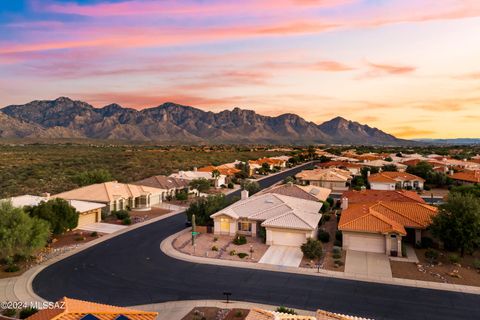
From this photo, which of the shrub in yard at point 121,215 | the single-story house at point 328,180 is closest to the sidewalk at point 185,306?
the shrub in yard at point 121,215

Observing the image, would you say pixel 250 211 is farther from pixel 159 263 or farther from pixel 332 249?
pixel 159 263

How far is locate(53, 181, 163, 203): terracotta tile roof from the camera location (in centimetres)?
5200

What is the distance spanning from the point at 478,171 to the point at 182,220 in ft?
216

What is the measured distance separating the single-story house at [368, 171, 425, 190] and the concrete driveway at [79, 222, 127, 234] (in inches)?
1960

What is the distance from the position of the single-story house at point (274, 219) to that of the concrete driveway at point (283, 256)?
3.56ft

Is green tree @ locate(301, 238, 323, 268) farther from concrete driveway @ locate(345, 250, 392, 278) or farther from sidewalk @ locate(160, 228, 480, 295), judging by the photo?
concrete driveway @ locate(345, 250, 392, 278)

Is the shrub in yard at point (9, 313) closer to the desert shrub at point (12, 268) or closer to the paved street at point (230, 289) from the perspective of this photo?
the paved street at point (230, 289)

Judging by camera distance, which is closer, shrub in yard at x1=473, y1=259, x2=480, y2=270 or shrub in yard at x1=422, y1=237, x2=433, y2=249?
shrub in yard at x1=473, y1=259, x2=480, y2=270

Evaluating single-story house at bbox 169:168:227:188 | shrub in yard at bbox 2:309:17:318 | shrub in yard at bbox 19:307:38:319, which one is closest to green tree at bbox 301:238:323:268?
shrub in yard at bbox 19:307:38:319

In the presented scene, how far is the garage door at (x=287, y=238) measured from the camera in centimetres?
3649

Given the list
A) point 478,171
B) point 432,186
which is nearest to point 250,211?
point 432,186

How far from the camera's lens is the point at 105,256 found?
33.9 m

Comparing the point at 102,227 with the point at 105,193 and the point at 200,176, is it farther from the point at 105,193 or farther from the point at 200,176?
the point at 200,176

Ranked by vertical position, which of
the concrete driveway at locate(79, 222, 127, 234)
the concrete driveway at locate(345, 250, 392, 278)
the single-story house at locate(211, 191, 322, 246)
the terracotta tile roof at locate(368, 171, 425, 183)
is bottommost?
the concrete driveway at locate(345, 250, 392, 278)
